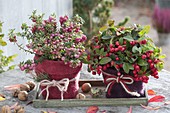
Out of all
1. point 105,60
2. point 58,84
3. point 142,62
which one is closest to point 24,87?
point 58,84

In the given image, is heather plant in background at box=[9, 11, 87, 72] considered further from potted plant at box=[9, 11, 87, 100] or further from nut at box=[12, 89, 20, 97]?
nut at box=[12, 89, 20, 97]

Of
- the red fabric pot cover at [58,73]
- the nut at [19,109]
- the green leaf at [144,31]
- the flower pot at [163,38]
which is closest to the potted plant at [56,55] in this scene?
the red fabric pot cover at [58,73]

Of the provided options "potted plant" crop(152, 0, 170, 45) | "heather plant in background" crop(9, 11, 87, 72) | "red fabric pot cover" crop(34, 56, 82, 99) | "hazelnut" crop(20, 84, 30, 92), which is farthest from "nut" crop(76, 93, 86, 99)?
"potted plant" crop(152, 0, 170, 45)

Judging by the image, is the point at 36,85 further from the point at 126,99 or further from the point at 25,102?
the point at 126,99

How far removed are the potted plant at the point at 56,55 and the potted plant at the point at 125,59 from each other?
76 millimetres

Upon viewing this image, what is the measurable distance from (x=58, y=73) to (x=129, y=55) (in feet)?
0.93

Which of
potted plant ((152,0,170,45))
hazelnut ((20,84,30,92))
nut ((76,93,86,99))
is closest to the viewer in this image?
nut ((76,93,86,99))

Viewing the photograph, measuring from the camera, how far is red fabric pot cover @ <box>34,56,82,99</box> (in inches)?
70.5

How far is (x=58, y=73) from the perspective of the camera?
1805mm

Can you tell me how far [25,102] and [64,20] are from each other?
0.37m

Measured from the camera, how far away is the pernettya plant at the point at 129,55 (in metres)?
1.78

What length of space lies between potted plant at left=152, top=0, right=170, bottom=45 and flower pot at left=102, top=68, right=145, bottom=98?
3.38 meters

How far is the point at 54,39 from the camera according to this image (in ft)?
5.84

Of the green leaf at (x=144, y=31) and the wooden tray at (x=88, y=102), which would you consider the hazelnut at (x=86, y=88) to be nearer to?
the wooden tray at (x=88, y=102)
